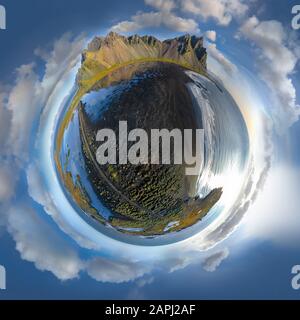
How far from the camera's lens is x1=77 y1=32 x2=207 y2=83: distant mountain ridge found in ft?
12.8

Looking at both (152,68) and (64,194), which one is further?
(64,194)

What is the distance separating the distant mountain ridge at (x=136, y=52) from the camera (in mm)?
3910

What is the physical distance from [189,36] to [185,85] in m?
0.54

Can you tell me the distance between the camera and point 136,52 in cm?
399

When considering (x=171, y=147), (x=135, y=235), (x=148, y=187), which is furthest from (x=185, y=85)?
(x=135, y=235)

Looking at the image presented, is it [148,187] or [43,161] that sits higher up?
[43,161]

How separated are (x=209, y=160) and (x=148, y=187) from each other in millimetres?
677

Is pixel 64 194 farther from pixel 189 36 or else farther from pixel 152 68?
pixel 189 36

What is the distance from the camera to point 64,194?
434 centimetres

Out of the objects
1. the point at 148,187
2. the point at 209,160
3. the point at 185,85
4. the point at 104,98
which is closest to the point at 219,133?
the point at 209,160

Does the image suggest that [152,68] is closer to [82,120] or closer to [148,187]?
[82,120]

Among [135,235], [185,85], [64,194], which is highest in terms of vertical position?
[185,85]

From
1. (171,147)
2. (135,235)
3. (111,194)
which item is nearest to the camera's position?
(171,147)

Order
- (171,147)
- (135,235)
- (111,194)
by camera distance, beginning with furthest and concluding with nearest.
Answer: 1. (135,235)
2. (111,194)
3. (171,147)
